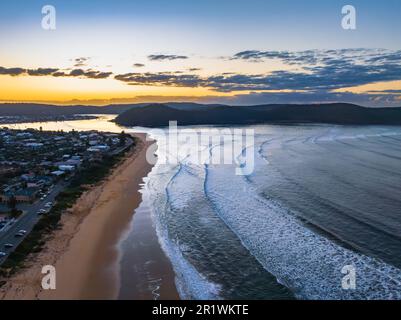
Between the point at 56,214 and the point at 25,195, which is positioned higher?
the point at 25,195

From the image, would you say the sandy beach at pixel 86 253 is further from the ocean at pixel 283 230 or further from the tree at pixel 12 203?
the tree at pixel 12 203

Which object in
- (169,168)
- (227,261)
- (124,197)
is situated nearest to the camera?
(227,261)

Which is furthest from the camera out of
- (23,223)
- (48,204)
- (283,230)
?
(48,204)

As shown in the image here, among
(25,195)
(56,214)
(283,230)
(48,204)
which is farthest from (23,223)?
(283,230)

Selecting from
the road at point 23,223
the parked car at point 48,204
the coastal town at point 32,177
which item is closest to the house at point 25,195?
the coastal town at point 32,177

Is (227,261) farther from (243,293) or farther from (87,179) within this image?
(87,179)

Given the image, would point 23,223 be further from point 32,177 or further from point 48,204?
point 32,177
